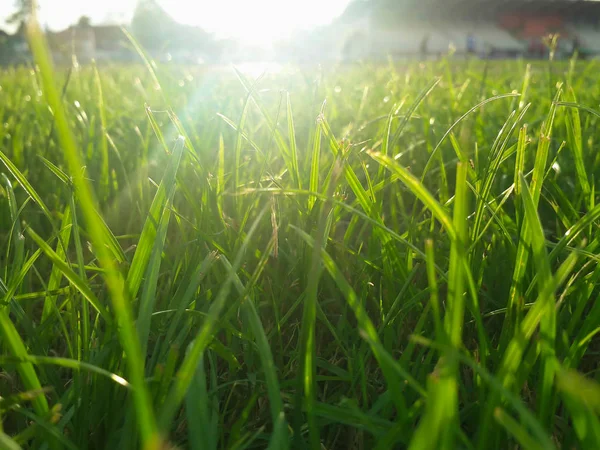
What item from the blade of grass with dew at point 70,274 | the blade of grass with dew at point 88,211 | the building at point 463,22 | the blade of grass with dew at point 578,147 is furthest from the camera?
the building at point 463,22

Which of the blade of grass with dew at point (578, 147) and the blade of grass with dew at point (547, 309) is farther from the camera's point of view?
the blade of grass with dew at point (578, 147)

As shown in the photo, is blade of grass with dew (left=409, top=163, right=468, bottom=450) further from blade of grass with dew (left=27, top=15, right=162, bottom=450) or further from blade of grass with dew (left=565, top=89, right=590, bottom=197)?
blade of grass with dew (left=565, top=89, right=590, bottom=197)

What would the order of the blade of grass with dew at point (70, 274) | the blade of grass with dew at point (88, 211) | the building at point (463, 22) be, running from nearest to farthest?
the blade of grass with dew at point (88, 211), the blade of grass with dew at point (70, 274), the building at point (463, 22)

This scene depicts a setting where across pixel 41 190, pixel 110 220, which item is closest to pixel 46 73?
pixel 110 220

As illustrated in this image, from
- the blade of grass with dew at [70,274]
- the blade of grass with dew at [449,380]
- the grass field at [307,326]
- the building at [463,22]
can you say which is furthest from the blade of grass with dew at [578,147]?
the building at [463,22]

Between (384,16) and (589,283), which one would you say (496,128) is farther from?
(384,16)

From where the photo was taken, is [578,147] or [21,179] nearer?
[21,179]

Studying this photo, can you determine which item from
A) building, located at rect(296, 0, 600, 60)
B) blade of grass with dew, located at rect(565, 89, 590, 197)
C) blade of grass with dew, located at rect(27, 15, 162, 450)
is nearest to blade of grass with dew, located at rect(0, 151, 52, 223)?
blade of grass with dew, located at rect(27, 15, 162, 450)

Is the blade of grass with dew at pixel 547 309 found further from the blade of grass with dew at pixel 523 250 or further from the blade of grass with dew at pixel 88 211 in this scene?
the blade of grass with dew at pixel 88 211

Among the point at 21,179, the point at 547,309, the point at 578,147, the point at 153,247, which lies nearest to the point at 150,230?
the point at 153,247

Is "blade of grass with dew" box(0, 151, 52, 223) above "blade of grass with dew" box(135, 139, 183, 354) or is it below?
above

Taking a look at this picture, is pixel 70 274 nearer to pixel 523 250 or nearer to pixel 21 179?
pixel 21 179
